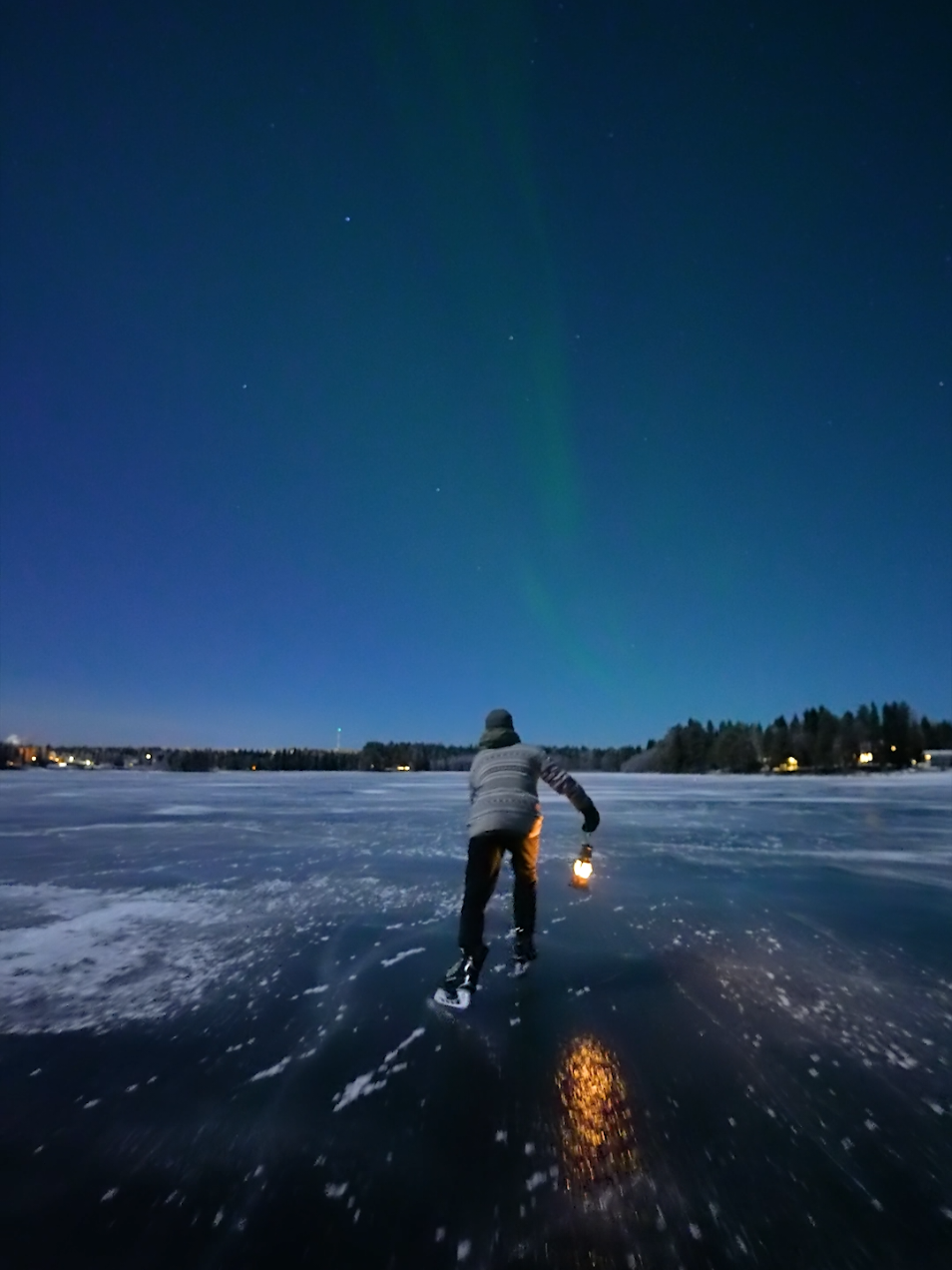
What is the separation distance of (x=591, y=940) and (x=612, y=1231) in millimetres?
3714

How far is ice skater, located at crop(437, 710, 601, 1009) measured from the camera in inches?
180

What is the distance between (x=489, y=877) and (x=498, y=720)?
3.54 ft

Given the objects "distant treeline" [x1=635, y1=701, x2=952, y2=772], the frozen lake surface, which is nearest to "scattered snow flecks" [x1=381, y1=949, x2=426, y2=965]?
the frozen lake surface

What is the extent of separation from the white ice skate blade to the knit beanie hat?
5.62ft

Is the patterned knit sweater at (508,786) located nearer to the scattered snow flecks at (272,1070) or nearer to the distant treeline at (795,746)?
the scattered snow flecks at (272,1070)

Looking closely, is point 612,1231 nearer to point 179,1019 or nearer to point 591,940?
point 179,1019

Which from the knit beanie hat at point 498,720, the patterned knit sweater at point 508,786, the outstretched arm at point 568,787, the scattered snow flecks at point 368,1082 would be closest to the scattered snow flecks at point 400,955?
the patterned knit sweater at point 508,786

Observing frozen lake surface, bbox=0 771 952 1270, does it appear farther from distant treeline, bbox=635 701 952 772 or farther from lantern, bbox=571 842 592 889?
distant treeline, bbox=635 701 952 772

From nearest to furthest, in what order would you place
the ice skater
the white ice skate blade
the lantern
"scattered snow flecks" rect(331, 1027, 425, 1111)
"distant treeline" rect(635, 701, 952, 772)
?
1. "scattered snow flecks" rect(331, 1027, 425, 1111)
2. the white ice skate blade
3. the ice skater
4. the lantern
5. "distant treeline" rect(635, 701, 952, 772)

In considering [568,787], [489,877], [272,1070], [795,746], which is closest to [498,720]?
[568,787]

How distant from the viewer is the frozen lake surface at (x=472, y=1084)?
233 cm

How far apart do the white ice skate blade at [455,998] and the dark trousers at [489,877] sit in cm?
23

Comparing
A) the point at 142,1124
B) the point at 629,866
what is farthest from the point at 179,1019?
the point at 629,866

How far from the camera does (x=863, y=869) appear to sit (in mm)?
9797
